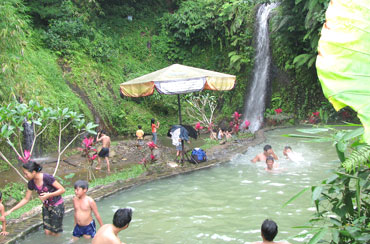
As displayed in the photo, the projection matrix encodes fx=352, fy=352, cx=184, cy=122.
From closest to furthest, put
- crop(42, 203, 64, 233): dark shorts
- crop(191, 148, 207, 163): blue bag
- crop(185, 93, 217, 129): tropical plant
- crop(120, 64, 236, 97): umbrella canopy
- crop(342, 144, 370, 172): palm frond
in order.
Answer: crop(342, 144, 370, 172): palm frond → crop(42, 203, 64, 233): dark shorts → crop(120, 64, 236, 97): umbrella canopy → crop(191, 148, 207, 163): blue bag → crop(185, 93, 217, 129): tropical plant

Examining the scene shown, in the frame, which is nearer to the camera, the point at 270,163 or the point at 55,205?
the point at 55,205

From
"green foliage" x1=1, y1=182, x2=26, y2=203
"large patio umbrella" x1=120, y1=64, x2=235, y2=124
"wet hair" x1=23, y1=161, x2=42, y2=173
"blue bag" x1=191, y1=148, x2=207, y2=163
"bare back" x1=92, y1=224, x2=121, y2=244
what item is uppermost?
"large patio umbrella" x1=120, y1=64, x2=235, y2=124

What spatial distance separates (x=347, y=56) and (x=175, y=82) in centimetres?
806

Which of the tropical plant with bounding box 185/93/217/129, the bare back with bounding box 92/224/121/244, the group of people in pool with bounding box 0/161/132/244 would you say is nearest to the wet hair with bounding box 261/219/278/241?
the bare back with bounding box 92/224/121/244

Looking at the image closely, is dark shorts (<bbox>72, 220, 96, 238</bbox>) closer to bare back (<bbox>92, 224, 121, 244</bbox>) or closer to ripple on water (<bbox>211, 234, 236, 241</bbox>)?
bare back (<bbox>92, 224, 121, 244</bbox>)

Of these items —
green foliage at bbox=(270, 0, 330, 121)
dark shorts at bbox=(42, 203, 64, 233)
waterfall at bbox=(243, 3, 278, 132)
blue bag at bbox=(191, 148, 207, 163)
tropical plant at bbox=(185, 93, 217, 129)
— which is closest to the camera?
dark shorts at bbox=(42, 203, 64, 233)

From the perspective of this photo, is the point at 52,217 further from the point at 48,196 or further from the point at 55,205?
the point at 48,196

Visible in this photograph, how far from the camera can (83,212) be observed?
5117 millimetres

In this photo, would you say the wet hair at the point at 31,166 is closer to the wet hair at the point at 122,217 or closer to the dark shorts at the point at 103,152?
the wet hair at the point at 122,217

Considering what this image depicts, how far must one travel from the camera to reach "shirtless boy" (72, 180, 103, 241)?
5.09 metres

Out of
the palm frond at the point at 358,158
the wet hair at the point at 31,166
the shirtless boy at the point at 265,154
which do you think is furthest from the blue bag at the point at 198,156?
the palm frond at the point at 358,158

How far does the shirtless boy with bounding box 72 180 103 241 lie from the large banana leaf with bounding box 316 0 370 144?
470 centimetres

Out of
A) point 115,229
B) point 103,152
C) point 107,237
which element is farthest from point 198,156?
point 107,237

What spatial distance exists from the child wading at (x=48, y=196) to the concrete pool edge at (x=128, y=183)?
17.1 inches
